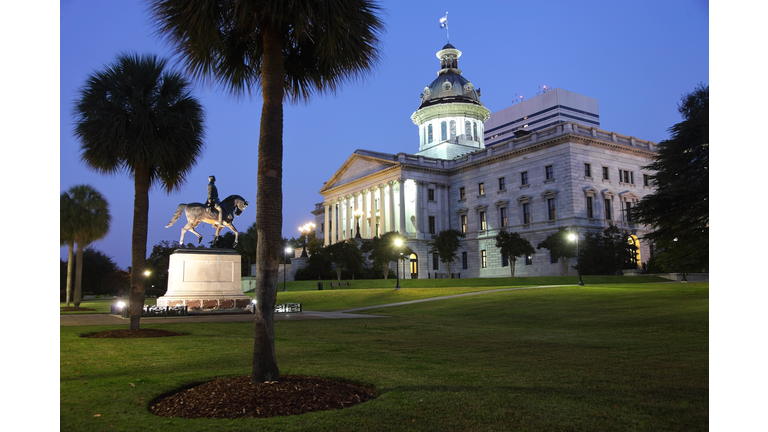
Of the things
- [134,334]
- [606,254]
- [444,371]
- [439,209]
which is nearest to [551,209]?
[606,254]

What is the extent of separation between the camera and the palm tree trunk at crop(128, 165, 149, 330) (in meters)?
17.1

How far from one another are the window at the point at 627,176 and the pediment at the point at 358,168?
32849 mm

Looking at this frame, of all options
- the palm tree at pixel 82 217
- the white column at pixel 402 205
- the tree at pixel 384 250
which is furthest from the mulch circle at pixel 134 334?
the white column at pixel 402 205

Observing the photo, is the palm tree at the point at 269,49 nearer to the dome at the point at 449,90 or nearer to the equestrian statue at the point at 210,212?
the equestrian statue at the point at 210,212

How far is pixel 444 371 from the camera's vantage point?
1005 centimetres

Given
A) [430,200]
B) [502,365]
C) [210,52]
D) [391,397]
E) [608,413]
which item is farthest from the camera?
[430,200]

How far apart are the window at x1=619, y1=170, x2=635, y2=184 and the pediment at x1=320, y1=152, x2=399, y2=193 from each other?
32.8 metres

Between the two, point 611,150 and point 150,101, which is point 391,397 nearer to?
point 150,101

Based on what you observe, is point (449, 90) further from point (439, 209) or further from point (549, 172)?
point (549, 172)

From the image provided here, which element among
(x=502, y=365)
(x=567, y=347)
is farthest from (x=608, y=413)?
(x=567, y=347)

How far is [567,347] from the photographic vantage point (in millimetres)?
14000

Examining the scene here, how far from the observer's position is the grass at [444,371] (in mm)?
6473

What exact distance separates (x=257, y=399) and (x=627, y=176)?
2851 inches
